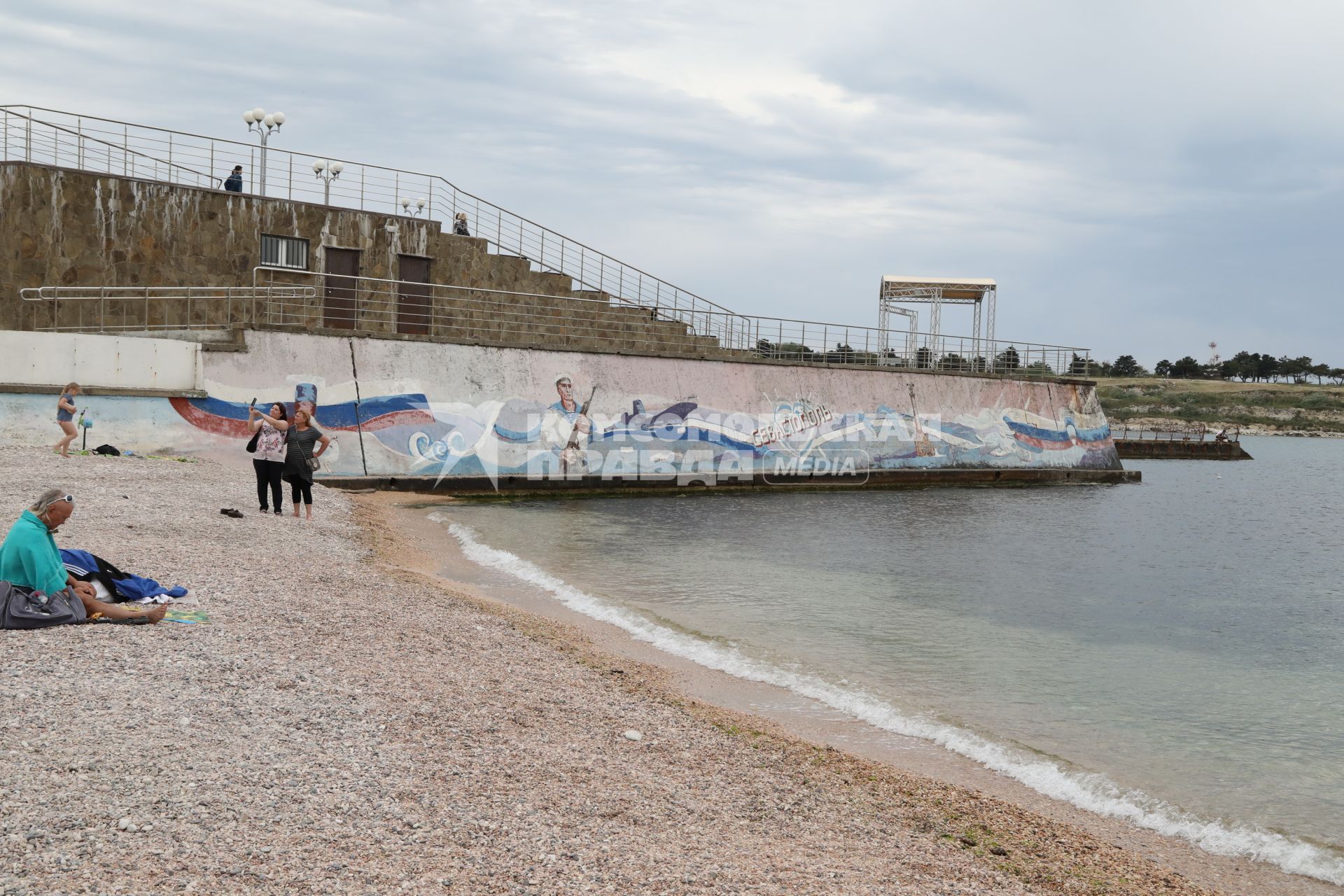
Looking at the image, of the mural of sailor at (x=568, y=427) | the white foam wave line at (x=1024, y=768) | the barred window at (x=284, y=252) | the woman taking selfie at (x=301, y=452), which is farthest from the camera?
the mural of sailor at (x=568, y=427)

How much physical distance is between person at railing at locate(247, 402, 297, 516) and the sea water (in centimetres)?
376

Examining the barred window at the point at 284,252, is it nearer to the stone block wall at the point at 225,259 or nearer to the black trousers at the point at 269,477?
the stone block wall at the point at 225,259

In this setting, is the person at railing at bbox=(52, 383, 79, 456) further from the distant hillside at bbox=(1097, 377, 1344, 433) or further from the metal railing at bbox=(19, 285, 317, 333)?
the distant hillside at bbox=(1097, 377, 1344, 433)

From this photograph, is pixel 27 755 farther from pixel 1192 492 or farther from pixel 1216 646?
pixel 1192 492

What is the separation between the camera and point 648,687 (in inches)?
383

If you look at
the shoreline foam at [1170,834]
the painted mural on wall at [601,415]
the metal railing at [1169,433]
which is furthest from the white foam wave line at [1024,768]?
the metal railing at [1169,433]

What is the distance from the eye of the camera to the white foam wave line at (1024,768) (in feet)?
24.1

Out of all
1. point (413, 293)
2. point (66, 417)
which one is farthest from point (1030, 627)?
point (413, 293)

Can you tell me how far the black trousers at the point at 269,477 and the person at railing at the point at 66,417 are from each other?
18.2 feet

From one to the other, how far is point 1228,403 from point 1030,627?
156471 mm

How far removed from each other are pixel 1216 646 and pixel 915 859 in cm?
1074

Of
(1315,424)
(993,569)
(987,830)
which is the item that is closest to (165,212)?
(993,569)

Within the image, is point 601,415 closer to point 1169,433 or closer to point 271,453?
point 271,453

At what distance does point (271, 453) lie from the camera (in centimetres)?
1656
